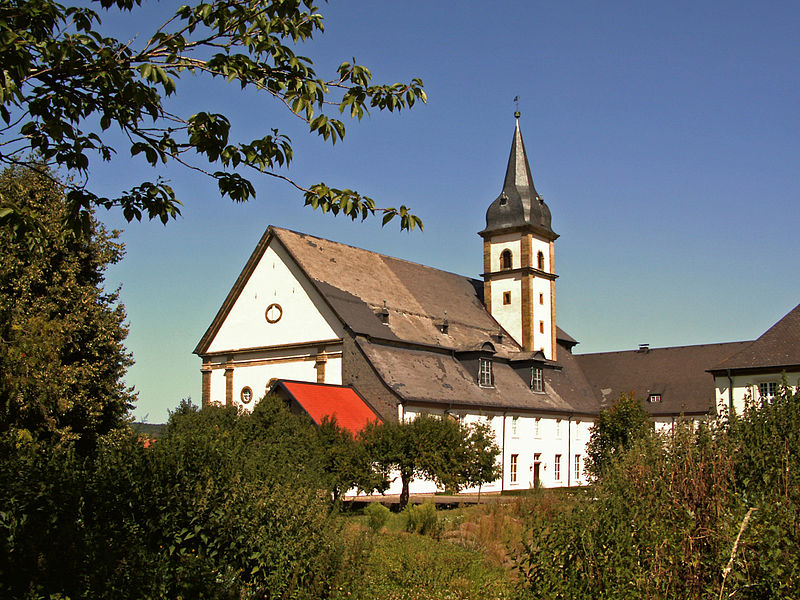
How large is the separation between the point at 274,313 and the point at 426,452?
13916 millimetres

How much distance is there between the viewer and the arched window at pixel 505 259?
5022 centimetres

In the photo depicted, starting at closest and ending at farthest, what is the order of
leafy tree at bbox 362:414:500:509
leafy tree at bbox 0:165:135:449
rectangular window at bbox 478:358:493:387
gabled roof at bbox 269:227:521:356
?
leafy tree at bbox 0:165:135:449 < leafy tree at bbox 362:414:500:509 < gabled roof at bbox 269:227:521:356 < rectangular window at bbox 478:358:493:387

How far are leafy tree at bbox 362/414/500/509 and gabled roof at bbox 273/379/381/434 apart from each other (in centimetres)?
313

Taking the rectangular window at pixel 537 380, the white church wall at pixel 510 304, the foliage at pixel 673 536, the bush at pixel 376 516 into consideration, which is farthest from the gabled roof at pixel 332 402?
the foliage at pixel 673 536

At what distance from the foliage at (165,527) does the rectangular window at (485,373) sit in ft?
96.9

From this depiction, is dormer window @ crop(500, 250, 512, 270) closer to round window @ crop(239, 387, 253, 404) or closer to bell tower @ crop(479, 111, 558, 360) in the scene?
bell tower @ crop(479, 111, 558, 360)

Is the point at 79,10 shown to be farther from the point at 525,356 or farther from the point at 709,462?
the point at 525,356

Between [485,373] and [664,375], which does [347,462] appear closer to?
[485,373]

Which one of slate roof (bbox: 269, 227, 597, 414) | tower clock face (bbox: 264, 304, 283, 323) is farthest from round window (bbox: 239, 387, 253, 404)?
slate roof (bbox: 269, 227, 597, 414)

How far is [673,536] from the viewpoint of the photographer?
8.41 m

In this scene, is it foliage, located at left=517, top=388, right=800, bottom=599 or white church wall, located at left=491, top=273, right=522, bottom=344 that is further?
white church wall, located at left=491, top=273, right=522, bottom=344

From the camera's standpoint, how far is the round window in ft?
133

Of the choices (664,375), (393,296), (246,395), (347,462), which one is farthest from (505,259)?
(347,462)

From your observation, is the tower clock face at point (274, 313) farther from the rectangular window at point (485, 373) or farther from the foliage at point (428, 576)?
the foliage at point (428, 576)
